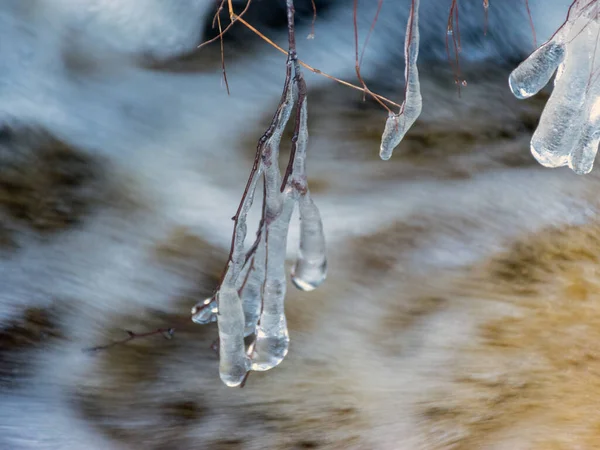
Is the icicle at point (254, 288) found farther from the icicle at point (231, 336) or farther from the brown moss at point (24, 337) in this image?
the brown moss at point (24, 337)

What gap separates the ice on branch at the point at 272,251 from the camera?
114 centimetres

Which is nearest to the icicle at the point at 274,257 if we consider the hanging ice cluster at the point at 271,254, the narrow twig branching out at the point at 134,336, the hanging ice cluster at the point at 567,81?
the hanging ice cluster at the point at 271,254

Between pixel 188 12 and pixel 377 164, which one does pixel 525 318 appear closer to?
pixel 377 164

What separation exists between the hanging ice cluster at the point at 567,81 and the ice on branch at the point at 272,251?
0.55 m

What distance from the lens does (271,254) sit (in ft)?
4.22

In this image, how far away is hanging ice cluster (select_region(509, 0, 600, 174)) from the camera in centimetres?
127

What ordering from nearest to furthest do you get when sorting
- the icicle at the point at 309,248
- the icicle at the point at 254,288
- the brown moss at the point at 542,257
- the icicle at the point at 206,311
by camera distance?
the icicle at the point at 309,248 < the icicle at the point at 254,288 < the icicle at the point at 206,311 < the brown moss at the point at 542,257

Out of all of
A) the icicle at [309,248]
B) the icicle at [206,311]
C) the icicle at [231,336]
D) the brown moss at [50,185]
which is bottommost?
the brown moss at [50,185]

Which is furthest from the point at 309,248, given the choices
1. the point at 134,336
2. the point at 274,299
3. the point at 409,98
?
the point at 134,336

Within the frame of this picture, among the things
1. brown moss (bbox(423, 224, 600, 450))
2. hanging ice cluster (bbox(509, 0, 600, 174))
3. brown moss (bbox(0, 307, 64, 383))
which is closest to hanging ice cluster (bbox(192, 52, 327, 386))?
hanging ice cluster (bbox(509, 0, 600, 174))

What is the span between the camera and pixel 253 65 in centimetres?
279

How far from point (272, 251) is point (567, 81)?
0.80 m

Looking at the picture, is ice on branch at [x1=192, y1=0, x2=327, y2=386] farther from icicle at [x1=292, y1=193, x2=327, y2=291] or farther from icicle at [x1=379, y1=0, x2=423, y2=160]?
icicle at [x1=379, y1=0, x2=423, y2=160]

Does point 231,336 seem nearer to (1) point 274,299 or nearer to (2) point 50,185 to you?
(1) point 274,299
